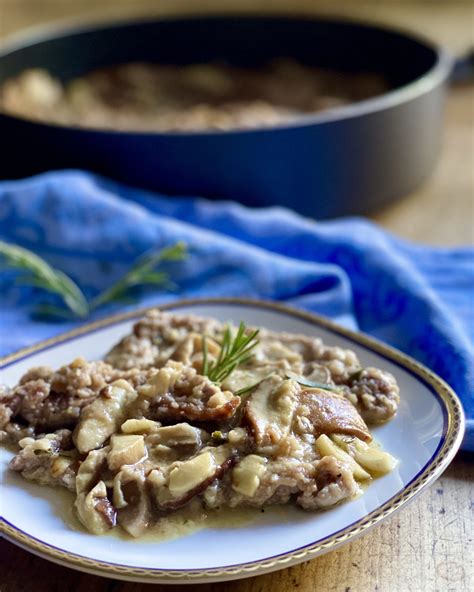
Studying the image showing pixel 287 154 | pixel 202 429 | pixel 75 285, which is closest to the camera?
pixel 202 429

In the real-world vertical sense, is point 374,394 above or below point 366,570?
above

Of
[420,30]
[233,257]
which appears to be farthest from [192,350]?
[420,30]

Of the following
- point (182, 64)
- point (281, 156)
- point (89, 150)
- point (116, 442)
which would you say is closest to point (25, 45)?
point (182, 64)

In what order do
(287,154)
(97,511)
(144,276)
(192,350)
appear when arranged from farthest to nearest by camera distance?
(287,154), (144,276), (192,350), (97,511)

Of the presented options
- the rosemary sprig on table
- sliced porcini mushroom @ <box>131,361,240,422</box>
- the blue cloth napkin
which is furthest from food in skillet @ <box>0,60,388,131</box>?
sliced porcini mushroom @ <box>131,361,240,422</box>

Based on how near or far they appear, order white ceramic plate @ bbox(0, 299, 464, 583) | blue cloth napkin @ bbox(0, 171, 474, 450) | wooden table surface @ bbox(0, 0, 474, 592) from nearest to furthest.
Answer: white ceramic plate @ bbox(0, 299, 464, 583) < wooden table surface @ bbox(0, 0, 474, 592) < blue cloth napkin @ bbox(0, 171, 474, 450)

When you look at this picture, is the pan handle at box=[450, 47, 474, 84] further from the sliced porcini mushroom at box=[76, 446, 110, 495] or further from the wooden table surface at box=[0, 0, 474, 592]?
the sliced porcini mushroom at box=[76, 446, 110, 495]

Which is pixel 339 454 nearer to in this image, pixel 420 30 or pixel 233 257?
pixel 233 257

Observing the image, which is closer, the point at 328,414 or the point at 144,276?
the point at 328,414
